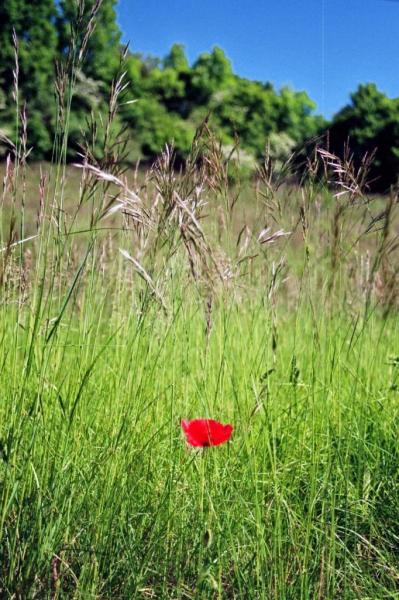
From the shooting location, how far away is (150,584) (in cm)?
159

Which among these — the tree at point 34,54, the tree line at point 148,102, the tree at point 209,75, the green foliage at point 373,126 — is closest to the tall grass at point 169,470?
the tree line at point 148,102

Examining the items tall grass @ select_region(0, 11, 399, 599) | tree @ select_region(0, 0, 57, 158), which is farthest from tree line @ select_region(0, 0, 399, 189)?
tall grass @ select_region(0, 11, 399, 599)

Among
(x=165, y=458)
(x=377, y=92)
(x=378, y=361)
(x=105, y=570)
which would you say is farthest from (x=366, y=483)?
(x=377, y=92)

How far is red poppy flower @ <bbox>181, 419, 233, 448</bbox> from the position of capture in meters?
1.40

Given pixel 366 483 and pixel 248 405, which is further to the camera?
pixel 248 405

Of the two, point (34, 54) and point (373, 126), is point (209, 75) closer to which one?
point (373, 126)

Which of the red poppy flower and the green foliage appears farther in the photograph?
the green foliage

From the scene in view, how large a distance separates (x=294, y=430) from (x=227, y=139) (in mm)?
20710

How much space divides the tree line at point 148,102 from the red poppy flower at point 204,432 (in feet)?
22.2

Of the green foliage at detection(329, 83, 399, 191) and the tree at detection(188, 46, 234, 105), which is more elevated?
the tree at detection(188, 46, 234, 105)

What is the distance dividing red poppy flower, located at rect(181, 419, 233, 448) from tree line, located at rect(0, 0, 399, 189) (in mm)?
6752

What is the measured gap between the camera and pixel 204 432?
4.64ft

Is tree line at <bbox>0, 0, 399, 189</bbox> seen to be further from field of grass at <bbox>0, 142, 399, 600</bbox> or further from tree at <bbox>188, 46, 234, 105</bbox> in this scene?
field of grass at <bbox>0, 142, 399, 600</bbox>

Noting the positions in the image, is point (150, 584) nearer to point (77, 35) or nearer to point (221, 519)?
point (221, 519)
